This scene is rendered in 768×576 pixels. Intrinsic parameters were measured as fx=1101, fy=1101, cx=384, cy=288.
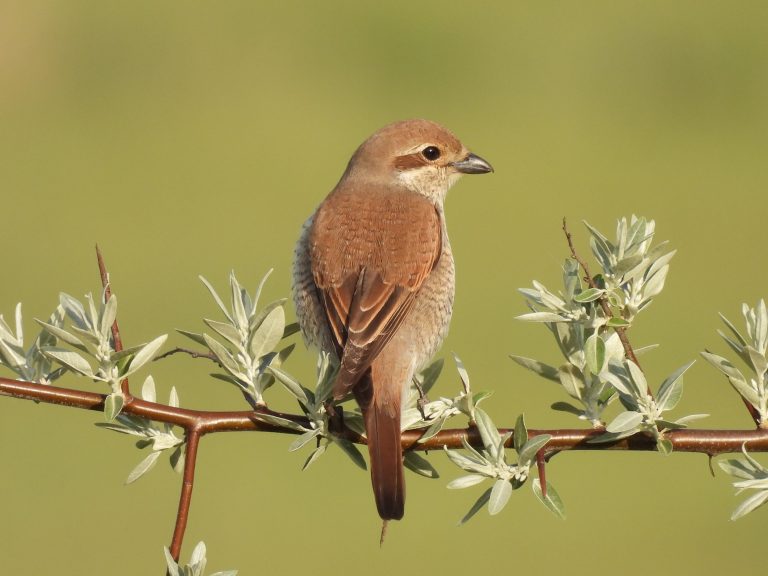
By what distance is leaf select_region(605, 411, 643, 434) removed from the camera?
1.79 m

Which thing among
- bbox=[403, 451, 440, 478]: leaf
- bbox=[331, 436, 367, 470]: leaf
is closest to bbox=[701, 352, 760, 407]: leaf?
bbox=[403, 451, 440, 478]: leaf

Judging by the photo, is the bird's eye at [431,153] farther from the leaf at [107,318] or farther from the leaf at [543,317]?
the leaf at [107,318]

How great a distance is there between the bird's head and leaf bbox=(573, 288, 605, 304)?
1.64 m

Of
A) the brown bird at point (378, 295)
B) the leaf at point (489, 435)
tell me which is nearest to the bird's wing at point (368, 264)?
the brown bird at point (378, 295)

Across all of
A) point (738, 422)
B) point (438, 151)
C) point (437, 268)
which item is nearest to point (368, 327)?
point (437, 268)

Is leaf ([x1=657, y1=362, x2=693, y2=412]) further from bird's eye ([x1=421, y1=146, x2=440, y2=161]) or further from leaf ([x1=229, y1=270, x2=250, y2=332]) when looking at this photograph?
bird's eye ([x1=421, y1=146, x2=440, y2=161])

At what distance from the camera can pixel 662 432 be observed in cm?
187

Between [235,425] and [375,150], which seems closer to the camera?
[235,425]

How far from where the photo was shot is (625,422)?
5.88ft

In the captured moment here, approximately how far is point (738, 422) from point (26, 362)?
21.9 feet

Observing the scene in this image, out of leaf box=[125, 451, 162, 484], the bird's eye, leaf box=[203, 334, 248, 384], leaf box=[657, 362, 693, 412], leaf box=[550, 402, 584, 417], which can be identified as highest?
the bird's eye

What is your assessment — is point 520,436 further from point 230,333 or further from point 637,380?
point 230,333

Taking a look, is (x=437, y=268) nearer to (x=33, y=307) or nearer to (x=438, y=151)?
(x=438, y=151)

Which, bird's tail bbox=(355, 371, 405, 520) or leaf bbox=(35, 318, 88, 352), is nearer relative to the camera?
leaf bbox=(35, 318, 88, 352)
